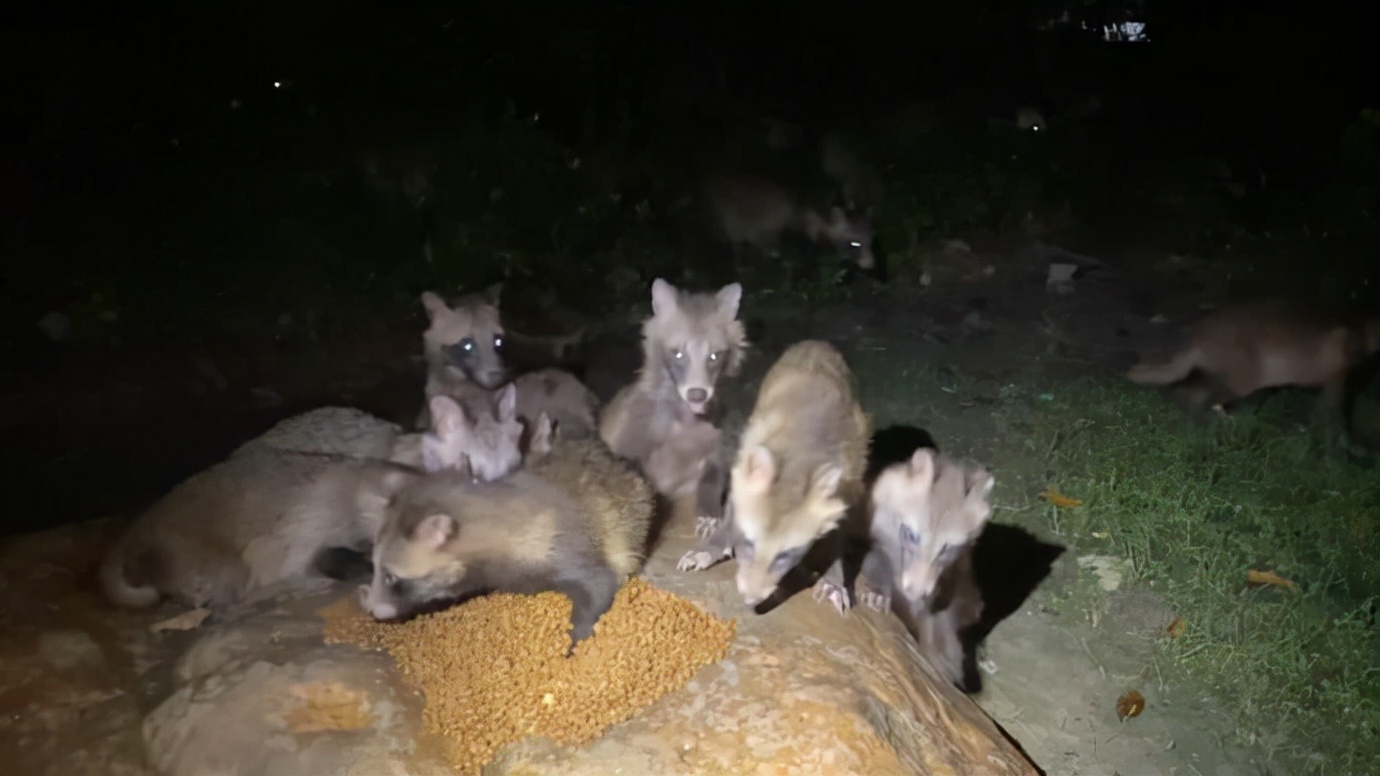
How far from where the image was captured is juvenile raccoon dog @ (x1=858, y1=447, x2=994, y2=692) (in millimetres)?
3623

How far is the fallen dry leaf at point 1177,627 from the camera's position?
4.01 meters

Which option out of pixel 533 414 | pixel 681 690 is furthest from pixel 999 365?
pixel 681 690

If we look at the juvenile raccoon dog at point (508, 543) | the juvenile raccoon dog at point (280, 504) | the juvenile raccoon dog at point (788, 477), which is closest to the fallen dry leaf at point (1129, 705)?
the juvenile raccoon dog at point (788, 477)

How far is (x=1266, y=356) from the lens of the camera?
5461 millimetres

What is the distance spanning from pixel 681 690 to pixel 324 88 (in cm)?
387

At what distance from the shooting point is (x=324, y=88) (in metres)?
4.80

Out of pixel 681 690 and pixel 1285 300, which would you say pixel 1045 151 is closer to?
pixel 1285 300

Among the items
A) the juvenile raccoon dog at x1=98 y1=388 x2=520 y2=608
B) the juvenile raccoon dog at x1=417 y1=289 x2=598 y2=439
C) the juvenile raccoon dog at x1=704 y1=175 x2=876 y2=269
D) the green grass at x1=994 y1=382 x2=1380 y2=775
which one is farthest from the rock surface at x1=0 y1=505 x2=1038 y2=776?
the juvenile raccoon dog at x1=704 y1=175 x2=876 y2=269

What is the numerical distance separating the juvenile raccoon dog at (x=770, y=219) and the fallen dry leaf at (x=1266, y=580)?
318 centimetres

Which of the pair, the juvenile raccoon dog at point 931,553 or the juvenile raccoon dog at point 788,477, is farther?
the juvenile raccoon dog at point 931,553

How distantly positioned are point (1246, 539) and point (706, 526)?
Result: 110 inches

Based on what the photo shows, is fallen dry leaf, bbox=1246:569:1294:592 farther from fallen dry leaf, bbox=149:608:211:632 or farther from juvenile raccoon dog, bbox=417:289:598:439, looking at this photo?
fallen dry leaf, bbox=149:608:211:632

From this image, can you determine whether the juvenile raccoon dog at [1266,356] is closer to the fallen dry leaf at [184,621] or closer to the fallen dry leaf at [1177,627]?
the fallen dry leaf at [1177,627]

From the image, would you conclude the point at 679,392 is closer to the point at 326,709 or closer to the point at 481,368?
the point at 481,368
